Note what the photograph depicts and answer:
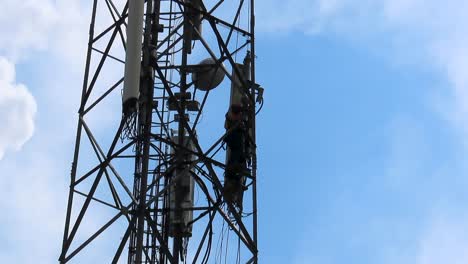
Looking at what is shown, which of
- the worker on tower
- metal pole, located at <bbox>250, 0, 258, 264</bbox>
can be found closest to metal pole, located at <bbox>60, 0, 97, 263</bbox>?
the worker on tower

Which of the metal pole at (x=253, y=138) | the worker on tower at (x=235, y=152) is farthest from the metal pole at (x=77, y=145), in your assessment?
the metal pole at (x=253, y=138)

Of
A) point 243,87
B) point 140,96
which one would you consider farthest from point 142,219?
point 243,87

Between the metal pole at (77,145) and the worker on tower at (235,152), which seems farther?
the worker on tower at (235,152)

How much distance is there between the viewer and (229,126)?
22.3m

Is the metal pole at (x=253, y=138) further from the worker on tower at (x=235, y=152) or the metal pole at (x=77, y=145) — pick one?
the metal pole at (x=77, y=145)

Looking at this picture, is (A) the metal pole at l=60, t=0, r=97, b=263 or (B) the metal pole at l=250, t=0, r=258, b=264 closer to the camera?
(A) the metal pole at l=60, t=0, r=97, b=263

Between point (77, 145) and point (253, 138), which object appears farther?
A: point (253, 138)

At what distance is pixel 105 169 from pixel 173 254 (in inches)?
93.6

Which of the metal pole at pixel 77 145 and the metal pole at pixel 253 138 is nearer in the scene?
the metal pole at pixel 77 145

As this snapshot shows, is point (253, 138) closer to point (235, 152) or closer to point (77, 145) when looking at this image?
point (235, 152)

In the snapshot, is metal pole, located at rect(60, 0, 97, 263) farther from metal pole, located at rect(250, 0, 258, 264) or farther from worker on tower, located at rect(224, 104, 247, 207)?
metal pole, located at rect(250, 0, 258, 264)

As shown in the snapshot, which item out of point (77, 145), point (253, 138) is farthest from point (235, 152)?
point (77, 145)

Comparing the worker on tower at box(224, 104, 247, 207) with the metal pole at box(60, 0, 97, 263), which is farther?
the worker on tower at box(224, 104, 247, 207)

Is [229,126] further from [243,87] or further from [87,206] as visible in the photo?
[87,206]
